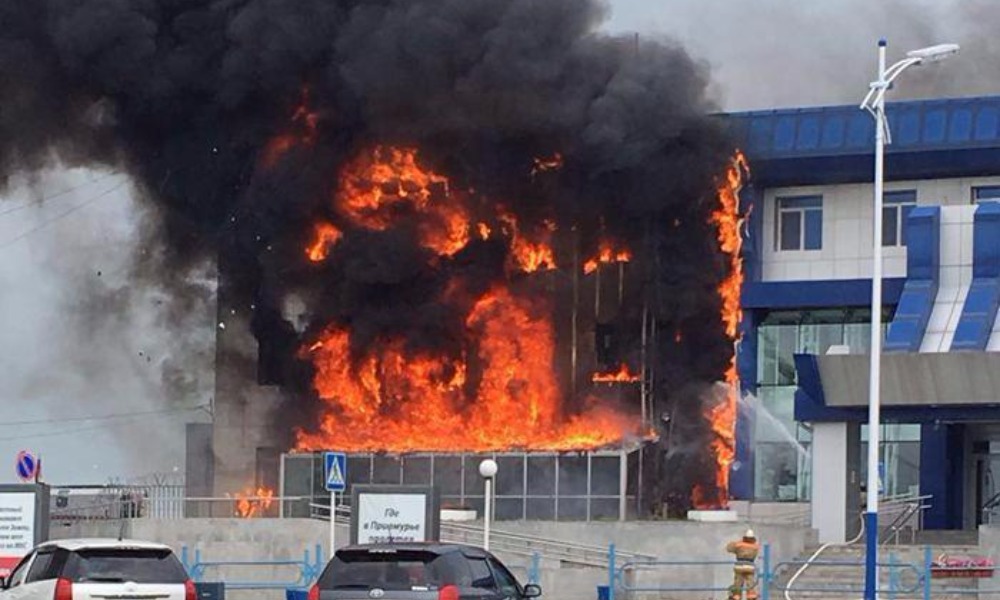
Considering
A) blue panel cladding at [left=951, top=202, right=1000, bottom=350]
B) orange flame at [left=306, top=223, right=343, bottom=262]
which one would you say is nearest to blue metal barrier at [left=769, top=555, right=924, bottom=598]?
blue panel cladding at [left=951, top=202, right=1000, bottom=350]

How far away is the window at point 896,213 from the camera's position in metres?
66.5

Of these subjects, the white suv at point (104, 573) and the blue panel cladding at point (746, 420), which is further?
the blue panel cladding at point (746, 420)

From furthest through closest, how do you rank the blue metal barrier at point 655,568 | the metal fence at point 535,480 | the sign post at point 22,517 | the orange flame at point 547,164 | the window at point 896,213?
the orange flame at point 547,164 < the window at point 896,213 < the metal fence at point 535,480 < the blue metal barrier at point 655,568 < the sign post at point 22,517

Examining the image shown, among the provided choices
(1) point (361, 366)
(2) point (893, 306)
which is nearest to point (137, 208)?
(1) point (361, 366)

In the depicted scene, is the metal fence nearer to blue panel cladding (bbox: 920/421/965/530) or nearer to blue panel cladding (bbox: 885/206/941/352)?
blue panel cladding (bbox: 885/206/941/352)

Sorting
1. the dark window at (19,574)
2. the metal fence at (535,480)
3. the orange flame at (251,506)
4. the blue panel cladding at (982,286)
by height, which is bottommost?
the dark window at (19,574)

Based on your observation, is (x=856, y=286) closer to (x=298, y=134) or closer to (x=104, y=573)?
(x=298, y=134)

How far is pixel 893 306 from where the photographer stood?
65.4 m

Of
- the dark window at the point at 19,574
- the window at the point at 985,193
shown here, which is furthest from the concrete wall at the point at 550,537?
the dark window at the point at 19,574

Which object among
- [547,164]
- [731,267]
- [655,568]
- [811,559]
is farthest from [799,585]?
[547,164]

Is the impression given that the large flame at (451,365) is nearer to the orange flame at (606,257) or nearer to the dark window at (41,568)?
the orange flame at (606,257)

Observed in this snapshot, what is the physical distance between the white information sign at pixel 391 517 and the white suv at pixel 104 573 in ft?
40.3

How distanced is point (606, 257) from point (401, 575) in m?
39.4

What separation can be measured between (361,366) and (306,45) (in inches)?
390
